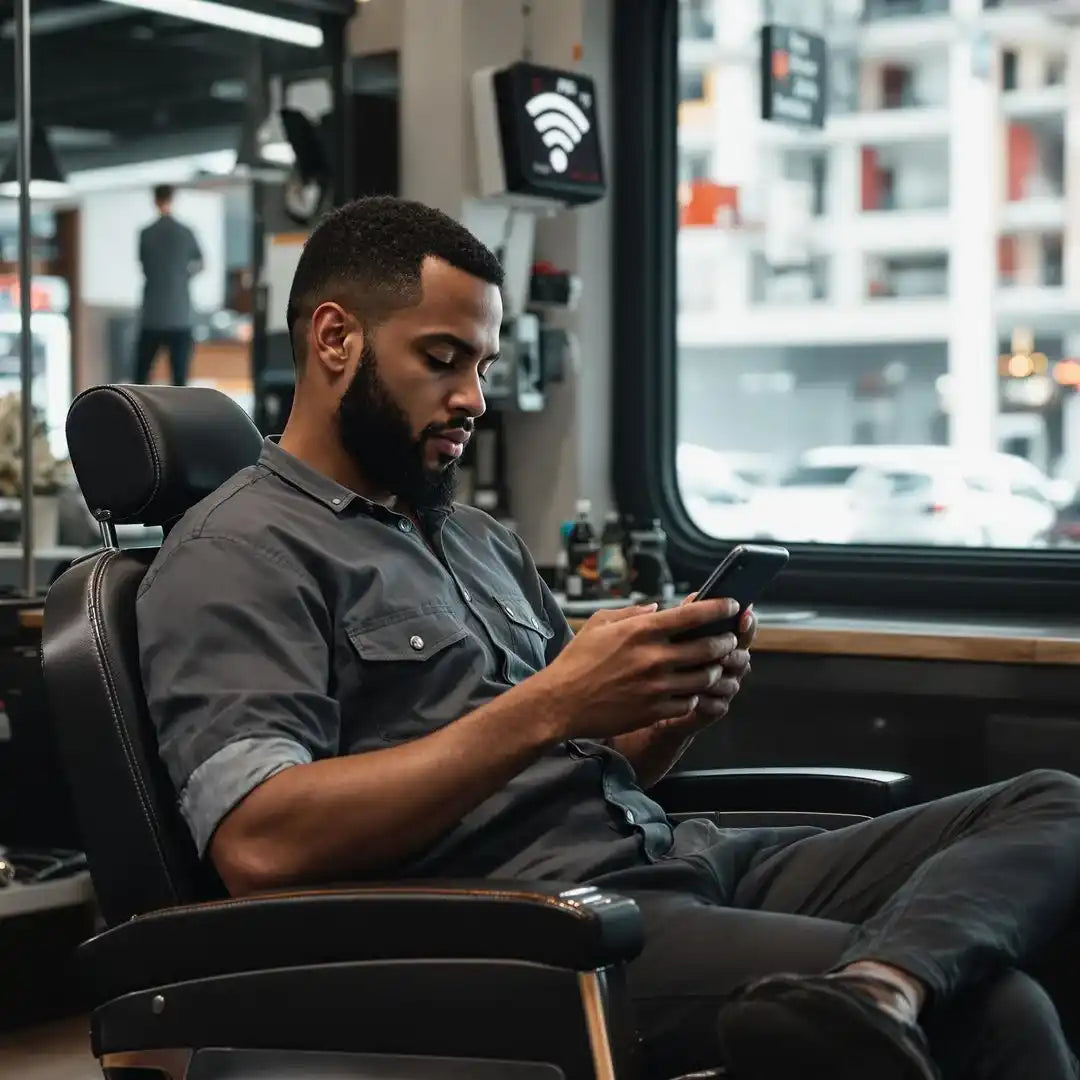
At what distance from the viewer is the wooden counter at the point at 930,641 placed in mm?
2934

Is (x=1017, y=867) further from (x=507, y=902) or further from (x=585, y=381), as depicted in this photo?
(x=585, y=381)

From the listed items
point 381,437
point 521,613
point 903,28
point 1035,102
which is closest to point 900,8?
point 903,28

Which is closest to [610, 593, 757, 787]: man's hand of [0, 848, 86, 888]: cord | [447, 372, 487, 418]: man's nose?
[447, 372, 487, 418]: man's nose

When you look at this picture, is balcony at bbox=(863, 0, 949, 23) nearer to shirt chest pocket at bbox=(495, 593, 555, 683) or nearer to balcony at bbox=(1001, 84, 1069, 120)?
balcony at bbox=(1001, 84, 1069, 120)

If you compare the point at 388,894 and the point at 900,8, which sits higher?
the point at 900,8

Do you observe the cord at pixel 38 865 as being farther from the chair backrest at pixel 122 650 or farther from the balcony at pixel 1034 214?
the balcony at pixel 1034 214

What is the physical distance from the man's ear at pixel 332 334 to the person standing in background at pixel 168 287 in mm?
4066

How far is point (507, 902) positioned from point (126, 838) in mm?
486

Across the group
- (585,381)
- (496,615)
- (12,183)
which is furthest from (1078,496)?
(12,183)

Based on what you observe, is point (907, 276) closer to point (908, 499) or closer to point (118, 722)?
point (908, 499)

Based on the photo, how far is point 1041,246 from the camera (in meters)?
3.73

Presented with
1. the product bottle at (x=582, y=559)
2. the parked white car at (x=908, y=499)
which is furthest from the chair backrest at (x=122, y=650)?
the parked white car at (x=908, y=499)

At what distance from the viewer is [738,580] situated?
67.1 inches

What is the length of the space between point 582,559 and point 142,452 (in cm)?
201
